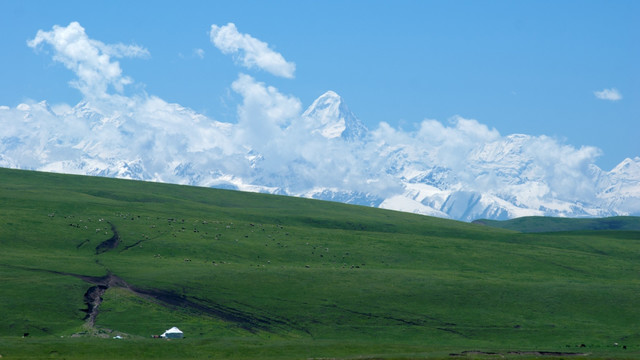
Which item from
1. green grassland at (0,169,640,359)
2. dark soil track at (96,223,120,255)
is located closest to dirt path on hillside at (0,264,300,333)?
green grassland at (0,169,640,359)

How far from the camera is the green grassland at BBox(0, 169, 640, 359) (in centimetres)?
10050

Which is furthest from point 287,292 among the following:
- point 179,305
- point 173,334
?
point 173,334

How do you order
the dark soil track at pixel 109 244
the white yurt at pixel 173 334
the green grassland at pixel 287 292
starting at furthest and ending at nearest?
1. the dark soil track at pixel 109 244
2. the white yurt at pixel 173 334
3. the green grassland at pixel 287 292

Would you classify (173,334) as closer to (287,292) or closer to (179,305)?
(179,305)

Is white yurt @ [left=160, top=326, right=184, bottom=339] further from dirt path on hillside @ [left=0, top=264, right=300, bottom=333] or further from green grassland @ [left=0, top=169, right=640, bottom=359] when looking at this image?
dirt path on hillside @ [left=0, top=264, right=300, bottom=333]

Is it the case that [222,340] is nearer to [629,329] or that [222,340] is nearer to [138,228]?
[629,329]

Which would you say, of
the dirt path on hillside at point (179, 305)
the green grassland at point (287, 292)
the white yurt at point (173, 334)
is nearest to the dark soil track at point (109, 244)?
the green grassland at point (287, 292)

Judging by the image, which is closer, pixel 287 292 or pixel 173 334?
pixel 173 334

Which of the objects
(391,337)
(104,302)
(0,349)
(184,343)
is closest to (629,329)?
(391,337)

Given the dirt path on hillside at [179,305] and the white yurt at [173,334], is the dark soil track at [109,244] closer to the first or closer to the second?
the dirt path on hillside at [179,305]

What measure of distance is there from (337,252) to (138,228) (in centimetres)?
4158

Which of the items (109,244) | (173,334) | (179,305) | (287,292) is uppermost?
(109,244)

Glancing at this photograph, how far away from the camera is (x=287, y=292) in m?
132

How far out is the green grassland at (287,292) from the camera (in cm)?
10050
